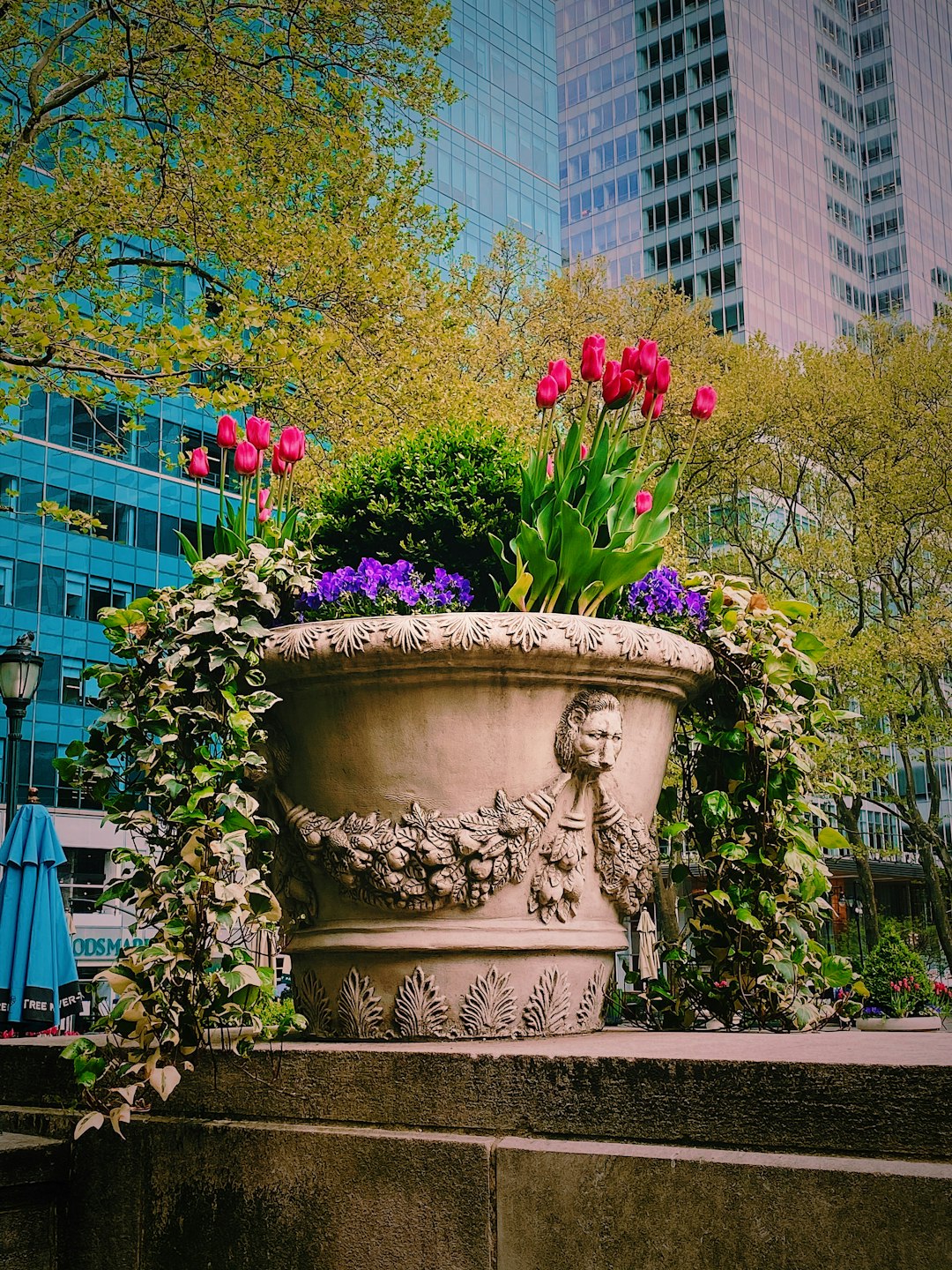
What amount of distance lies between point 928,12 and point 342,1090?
92.0m

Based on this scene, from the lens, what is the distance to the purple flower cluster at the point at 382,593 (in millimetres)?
3338

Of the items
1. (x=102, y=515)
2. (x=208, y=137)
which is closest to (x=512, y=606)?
(x=208, y=137)

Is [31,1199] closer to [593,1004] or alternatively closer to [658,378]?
[593,1004]

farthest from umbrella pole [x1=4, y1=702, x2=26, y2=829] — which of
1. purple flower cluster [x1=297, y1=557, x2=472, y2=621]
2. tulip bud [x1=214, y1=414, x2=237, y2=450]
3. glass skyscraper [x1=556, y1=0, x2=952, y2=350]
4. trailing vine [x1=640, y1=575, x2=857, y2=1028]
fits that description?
glass skyscraper [x1=556, y1=0, x2=952, y2=350]

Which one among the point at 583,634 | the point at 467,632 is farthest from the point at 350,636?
the point at 583,634

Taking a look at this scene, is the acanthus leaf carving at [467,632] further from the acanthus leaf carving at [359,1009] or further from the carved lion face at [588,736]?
the acanthus leaf carving at [359,1009]

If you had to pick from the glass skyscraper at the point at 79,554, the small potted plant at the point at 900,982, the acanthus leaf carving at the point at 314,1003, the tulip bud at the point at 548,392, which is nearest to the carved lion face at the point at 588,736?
the acanthus leaf carving at the point at 314,1003

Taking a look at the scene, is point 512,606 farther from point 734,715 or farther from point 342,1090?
point 342,1090

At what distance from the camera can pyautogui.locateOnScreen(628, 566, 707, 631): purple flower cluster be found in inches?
137

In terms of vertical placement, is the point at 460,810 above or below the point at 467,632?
below

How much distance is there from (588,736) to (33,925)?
18.7 feet

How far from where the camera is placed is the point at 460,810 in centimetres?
299

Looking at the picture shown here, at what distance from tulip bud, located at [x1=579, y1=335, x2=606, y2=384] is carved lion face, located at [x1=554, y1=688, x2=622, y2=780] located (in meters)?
0.97

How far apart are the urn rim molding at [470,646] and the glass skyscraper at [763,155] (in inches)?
2213
